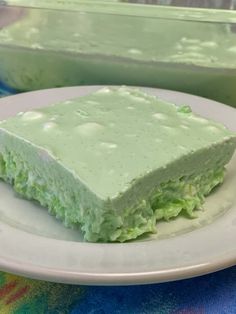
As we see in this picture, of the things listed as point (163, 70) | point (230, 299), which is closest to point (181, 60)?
point (163, 70)

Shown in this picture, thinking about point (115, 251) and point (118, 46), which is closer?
point (115, 251)

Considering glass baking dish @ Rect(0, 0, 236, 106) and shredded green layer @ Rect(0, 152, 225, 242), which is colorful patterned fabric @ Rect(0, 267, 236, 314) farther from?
glass baking dish @ Rect(0, 0, 236, 106)

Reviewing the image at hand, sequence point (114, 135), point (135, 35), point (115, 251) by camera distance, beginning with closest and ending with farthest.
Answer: point (115, 251), point (114, 135), point (135, 35)

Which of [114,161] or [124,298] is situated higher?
[114,161]

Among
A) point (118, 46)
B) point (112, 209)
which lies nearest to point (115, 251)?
point (112, 209)

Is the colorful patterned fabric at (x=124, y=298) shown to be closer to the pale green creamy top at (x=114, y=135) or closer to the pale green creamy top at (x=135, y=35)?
the pale green creamy top at (x=114, y=135)

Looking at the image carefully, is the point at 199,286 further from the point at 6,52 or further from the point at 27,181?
the point at 6,52

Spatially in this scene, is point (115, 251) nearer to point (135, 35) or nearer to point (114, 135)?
point (114, 135)
